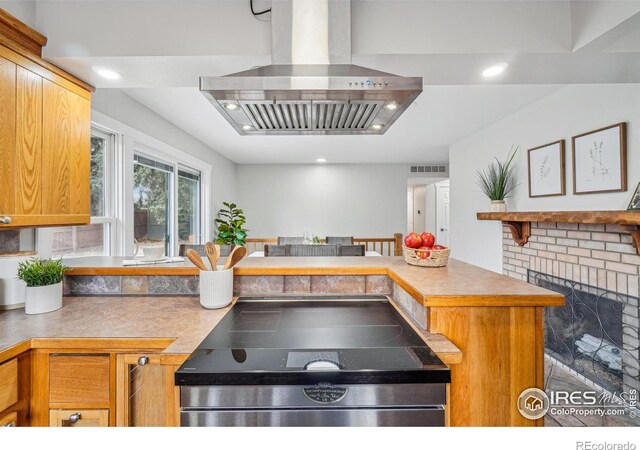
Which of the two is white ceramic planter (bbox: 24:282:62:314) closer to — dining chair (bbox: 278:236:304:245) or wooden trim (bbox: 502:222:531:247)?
dining chair (bbox: 278:236:304:245)

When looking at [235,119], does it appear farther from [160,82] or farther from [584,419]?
[584,419]

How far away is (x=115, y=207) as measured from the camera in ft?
8.55

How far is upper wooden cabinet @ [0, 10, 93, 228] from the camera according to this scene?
125 cm

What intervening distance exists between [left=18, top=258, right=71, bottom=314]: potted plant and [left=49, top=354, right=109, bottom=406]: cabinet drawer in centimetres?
41

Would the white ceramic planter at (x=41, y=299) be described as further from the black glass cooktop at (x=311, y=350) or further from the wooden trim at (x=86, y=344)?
the black glass cooktop at (x=311, y=350)

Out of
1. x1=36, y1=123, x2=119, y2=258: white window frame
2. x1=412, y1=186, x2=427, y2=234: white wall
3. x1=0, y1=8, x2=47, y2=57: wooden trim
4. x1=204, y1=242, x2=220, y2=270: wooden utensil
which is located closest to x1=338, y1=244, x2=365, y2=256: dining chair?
x1=204, y1=242, x2=220, y2=270: wooden utensil

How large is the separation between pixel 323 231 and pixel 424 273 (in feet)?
15.7

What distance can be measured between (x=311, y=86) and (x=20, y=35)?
132cm

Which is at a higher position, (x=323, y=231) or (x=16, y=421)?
(x=323, y=231)

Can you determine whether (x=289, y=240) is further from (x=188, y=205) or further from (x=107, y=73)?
(x=107, y=73)

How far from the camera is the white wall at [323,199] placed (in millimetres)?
6160

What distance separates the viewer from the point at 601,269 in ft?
7.11

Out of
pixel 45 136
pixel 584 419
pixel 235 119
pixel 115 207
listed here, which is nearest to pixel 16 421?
pixel 45 136
